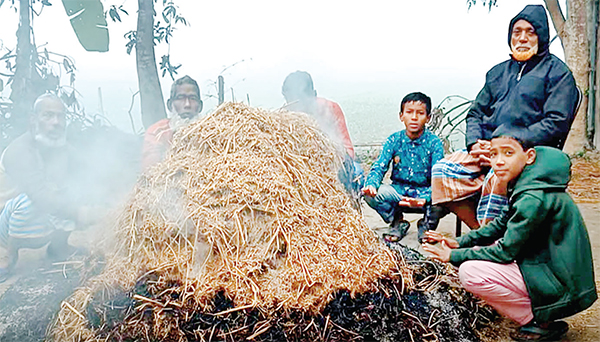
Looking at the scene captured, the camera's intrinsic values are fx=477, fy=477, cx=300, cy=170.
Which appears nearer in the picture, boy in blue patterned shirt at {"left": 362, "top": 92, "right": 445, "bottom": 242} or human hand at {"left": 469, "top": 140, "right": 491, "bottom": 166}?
human hand at {"left": 469, "top": 140, "right": 491, "bottom": 166}

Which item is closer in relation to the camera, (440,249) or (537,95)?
(440,249)

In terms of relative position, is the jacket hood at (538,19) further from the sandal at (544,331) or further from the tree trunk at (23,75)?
the tree trunk at (23,75)

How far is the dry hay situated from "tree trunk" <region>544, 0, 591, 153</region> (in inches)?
271

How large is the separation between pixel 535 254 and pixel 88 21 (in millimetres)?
5888

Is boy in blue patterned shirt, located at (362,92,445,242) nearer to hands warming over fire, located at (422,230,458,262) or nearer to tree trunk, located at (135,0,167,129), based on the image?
hands warming over fire, located at (422,230,458,262)

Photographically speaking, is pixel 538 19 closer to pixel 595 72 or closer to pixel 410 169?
pixel 410 169

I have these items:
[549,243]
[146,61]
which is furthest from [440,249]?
[146,61]

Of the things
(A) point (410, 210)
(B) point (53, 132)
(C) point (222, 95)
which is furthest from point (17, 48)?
(A) point (410, 210)

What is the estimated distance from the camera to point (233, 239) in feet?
7.74

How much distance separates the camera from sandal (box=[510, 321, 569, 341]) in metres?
2.16

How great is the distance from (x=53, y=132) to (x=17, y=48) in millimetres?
3223

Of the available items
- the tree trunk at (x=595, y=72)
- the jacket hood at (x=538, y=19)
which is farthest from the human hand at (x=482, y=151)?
the tree trunk at (x=595, y=72)

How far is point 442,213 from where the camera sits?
352 centimetres

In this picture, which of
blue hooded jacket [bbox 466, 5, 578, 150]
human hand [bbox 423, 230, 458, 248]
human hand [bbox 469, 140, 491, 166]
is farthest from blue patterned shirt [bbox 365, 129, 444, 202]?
human hand [bbox 423, 230, 458, 248]
